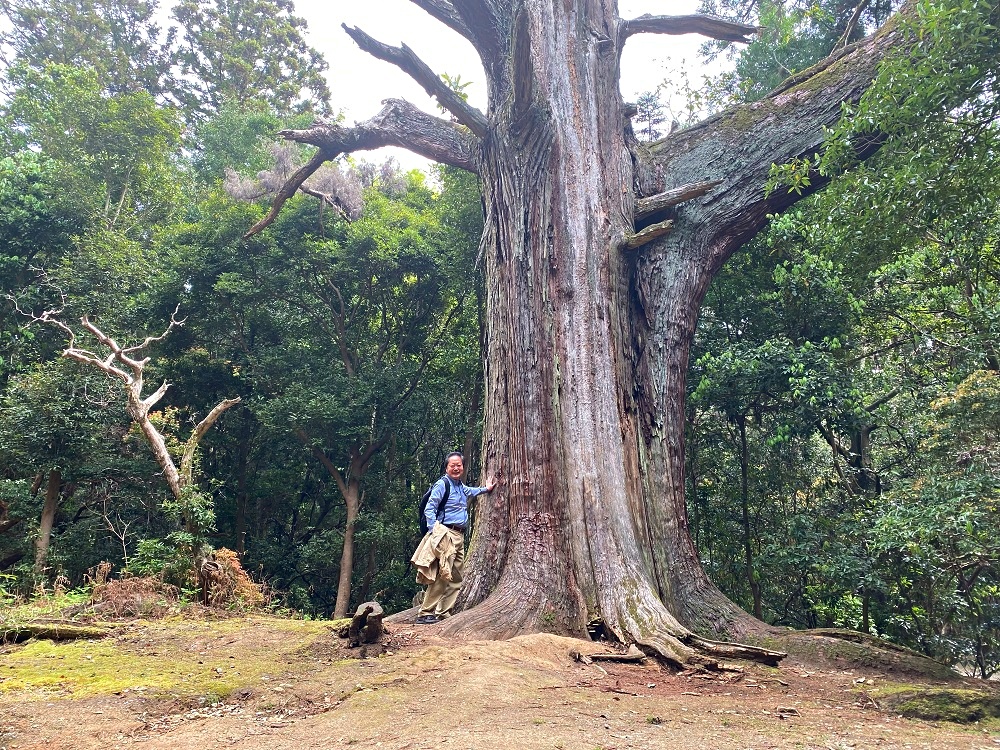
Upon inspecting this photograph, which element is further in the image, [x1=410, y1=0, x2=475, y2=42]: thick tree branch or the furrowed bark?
[x1=410, y1=0, x2=475, y2=42]: thick tree branch

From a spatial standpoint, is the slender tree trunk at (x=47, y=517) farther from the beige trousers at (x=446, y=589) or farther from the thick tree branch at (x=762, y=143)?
the thick tree branch at (x=762, y=143)

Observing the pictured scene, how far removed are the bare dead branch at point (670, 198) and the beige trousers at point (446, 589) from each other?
12.1 feet

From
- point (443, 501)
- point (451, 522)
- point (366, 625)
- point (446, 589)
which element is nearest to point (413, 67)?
point (443, 501)

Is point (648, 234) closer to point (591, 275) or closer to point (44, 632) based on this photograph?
point (591, 275)

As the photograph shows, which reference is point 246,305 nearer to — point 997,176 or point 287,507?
point 287,507

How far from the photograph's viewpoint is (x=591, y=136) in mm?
6660

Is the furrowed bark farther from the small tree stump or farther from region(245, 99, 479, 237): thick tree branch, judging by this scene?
the small tree stump

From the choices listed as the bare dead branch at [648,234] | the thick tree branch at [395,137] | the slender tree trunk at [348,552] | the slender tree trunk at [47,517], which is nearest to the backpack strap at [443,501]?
the bare dead branch at [648,234]

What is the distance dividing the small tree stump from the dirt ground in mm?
98

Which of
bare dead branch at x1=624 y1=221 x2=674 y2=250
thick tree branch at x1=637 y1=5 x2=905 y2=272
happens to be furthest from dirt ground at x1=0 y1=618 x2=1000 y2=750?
thick tree branch at x1=637 y1=5 x2=905 y2=272

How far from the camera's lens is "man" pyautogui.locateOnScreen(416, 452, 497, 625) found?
5.33 m

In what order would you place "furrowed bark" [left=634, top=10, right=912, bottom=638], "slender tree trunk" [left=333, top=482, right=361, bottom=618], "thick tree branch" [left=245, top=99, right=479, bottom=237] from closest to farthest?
1. "furrowed bark" [left=634, top=10, right=912, bottom=638]
2. "thick tree branch" [left=245, top=99, right=479, bottom=237]
3. "slender tree trunk" [left=333, top=482, right=361, bottom=618]

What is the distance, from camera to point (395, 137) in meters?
6.75

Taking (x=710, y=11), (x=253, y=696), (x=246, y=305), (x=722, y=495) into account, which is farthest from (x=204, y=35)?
(x=253, y=696)
